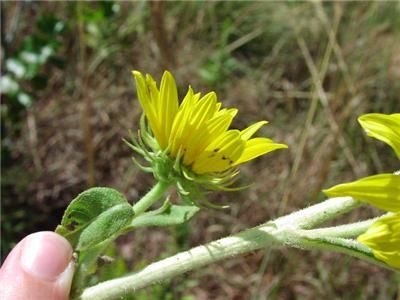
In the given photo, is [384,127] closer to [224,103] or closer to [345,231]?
[345,231]

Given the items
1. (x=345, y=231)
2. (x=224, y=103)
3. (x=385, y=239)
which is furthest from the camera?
(x=224, y=103)

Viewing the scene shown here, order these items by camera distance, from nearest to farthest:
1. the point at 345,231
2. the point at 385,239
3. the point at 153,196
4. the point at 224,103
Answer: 1. the point at 385,239
2. the point at 345,231
3. the point at 153,196
4. the point at 224,103

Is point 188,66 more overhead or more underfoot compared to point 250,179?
more overhead

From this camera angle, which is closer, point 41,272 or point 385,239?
point 385,239

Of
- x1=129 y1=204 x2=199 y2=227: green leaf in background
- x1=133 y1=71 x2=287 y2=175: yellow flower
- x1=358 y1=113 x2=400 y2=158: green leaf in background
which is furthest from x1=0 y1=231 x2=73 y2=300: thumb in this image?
x1=358 y1=113 x2=400 y2=158: green leaf in background

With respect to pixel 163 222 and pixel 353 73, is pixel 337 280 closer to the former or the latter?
pixel 353 73

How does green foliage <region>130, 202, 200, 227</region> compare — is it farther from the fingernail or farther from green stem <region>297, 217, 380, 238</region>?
green stem <region>297, 217, 380, 238</region>

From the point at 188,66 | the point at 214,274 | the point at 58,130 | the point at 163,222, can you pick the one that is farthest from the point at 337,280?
the point at 163,222

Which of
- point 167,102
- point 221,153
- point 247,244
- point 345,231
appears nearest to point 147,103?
point 167,102
